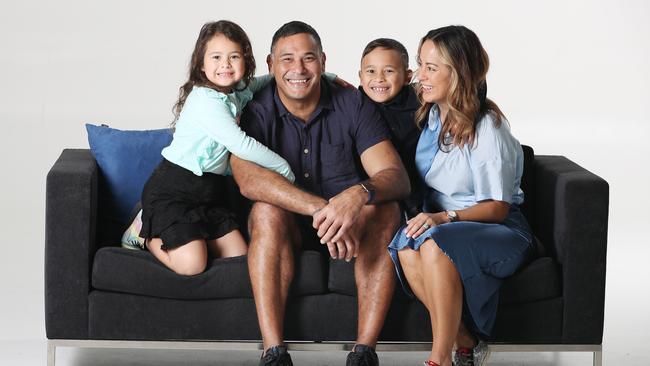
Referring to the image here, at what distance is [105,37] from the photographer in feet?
29.0

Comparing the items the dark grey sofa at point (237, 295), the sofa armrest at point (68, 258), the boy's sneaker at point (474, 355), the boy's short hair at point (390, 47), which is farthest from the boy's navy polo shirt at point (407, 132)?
the sofa armrest at point (68, 258)

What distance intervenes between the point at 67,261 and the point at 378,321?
1.04 meters

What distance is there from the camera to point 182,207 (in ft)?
13.7

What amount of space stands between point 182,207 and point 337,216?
1.91 feet

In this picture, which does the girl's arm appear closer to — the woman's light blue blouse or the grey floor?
the woman's light blue blouse

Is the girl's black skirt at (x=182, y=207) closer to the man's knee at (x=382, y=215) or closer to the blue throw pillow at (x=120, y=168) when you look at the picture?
the blue throw pillow at (x=120, y=168)

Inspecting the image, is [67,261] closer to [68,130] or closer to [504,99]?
[68,130]

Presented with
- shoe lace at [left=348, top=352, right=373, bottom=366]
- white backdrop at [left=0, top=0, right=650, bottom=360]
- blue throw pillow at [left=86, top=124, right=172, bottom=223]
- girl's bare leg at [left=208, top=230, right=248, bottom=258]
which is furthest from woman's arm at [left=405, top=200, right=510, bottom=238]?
white backdrop at [left=0, top=0, right=650, bottom=360]

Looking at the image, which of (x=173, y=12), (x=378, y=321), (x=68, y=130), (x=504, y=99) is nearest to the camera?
(x=378, y=321)

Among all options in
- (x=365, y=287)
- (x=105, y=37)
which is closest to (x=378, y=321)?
(x=365, y=287)

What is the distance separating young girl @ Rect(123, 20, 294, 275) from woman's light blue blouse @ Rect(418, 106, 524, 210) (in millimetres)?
515

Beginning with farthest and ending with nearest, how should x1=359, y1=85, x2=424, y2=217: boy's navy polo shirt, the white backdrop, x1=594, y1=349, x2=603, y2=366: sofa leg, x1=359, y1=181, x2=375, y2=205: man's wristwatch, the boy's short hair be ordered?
the white backdrop
the boy's short hair
x1=359, y1=85, x2=424, y2=217: boy's navy polo shirt
x1=594, y1=349, x2=603, y2=366: sofa leg
x1=359, y1=181, x2=375, y2=205: man's wristwatch

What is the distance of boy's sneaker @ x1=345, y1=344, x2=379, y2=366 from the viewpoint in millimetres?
3949

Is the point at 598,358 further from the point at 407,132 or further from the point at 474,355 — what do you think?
the point at 407,132
